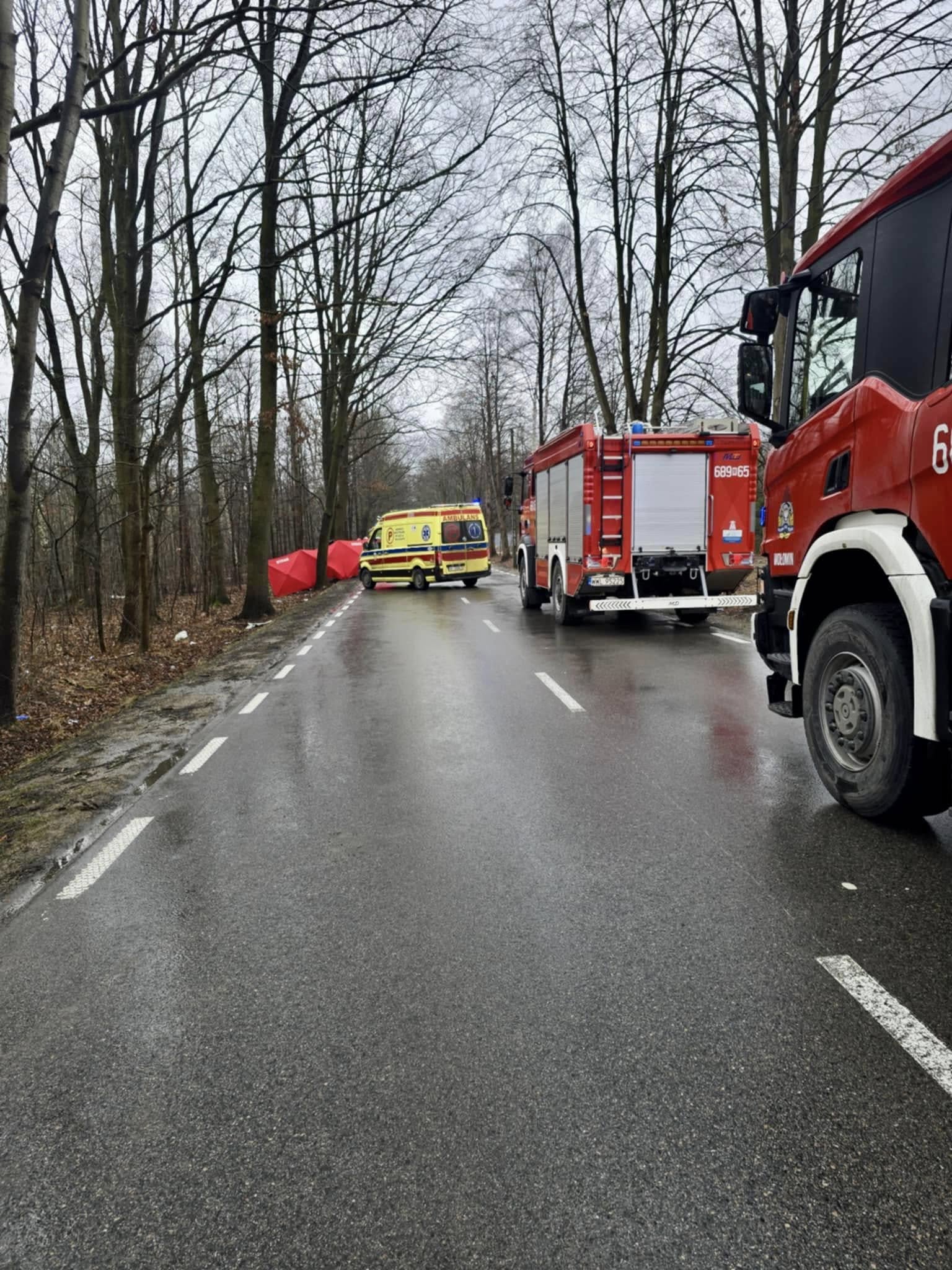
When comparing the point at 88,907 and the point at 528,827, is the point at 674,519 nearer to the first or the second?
the point at 528,827

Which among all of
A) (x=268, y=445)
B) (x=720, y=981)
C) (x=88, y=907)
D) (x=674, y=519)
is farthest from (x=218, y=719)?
(x=268, y=445)

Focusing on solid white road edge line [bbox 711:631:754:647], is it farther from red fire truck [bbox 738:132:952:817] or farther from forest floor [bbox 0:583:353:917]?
forest floor [bbox 0:583:353:917]

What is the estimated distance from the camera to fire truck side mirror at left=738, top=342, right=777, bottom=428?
5.31m

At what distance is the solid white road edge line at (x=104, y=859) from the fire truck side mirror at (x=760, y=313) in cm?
487

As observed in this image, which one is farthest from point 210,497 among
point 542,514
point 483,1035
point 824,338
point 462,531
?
point 483,1035

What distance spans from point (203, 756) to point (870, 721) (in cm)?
494

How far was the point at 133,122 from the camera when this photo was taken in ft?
41.3

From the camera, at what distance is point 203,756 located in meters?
6.62

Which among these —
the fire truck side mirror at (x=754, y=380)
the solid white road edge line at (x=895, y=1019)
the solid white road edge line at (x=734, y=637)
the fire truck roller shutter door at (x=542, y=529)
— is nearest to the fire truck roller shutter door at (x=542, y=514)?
the fire truck roller shutter door at (x=542, y=529)

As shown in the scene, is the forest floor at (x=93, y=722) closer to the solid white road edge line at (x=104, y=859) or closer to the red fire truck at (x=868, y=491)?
the solid white road edge line at (x=104, y=859)

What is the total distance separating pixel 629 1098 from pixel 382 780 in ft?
11.5

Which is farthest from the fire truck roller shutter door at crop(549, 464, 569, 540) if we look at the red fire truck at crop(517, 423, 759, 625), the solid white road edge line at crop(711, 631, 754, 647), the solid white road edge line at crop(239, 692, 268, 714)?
the solid white road edge line at crop(239, 692, 268, 714)

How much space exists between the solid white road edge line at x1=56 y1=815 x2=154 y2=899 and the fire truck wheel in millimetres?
10176

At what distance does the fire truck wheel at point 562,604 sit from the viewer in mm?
14445
